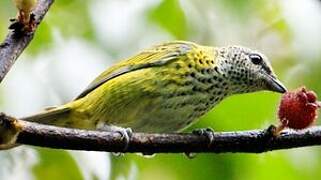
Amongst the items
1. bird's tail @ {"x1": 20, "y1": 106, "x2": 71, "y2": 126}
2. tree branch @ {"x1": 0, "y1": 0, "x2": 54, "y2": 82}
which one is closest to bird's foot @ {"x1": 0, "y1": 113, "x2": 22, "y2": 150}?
tree branch @ {"x1": 0, "y1": 0, "x2": 54, "y2": 82}

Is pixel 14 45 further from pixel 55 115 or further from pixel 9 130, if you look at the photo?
pixel 55 115

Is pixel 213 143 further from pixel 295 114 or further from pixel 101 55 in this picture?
pixel 101 55

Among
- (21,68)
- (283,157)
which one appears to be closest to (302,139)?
(283,157)

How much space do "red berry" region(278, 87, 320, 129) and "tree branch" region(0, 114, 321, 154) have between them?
14 centimetres

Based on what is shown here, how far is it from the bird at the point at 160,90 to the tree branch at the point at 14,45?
3.13 ft

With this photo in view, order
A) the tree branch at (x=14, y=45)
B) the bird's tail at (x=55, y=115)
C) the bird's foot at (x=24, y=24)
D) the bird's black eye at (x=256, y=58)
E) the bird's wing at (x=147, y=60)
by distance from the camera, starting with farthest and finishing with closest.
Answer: the bird's black eye at (x=256, y=58) → the bird's wing at (x=147, y=60) → the bird's tail at (x=55, y=115) → the bird's foot at (x=24, y=24) → the tree branch at (x=14, y=45)

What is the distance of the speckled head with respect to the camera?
3.39 m

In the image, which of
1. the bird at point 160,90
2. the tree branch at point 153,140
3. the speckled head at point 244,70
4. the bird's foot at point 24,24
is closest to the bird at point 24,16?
the bird's foot at point 24,24

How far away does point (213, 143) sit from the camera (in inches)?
80.2

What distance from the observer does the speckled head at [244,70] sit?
3388mm

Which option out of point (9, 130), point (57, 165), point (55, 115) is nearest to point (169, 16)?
point (55, 115)

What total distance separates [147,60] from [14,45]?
1.65 meters

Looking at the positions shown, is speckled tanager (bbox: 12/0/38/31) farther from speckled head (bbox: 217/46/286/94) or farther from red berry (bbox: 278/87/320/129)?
speckled head (bbox: 217/46/286/94)

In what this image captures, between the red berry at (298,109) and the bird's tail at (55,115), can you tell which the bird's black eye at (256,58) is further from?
the red berry at (298,109)
